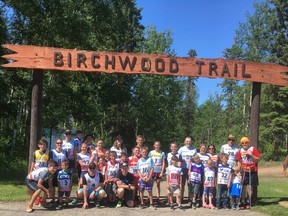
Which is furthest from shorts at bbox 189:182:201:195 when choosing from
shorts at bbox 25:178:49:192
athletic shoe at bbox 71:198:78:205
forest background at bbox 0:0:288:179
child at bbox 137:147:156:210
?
forest background at bbox 0:0:288:179

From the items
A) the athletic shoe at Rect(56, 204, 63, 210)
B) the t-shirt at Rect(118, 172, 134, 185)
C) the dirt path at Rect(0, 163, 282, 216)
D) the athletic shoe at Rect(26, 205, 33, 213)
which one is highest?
the t-shirt at Rect(118, 172, 134, 185)

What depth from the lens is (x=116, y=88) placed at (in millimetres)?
26094

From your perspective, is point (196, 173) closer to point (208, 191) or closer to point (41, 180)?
point (208, 191)

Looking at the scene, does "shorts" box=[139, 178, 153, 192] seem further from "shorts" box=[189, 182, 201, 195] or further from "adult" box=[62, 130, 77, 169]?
"adult" box=[62, 130, 77, 169]

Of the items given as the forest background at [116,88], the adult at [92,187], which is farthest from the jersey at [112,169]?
the forest background at [116,88]

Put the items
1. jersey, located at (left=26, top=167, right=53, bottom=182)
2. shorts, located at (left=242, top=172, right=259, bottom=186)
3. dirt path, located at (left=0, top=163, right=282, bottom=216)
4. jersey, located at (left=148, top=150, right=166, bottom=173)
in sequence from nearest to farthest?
dirt path, located at (left=0, top=163, right=282, bottom=216) < jersey, located at (left=26, top=167, right=53, bottom=182) < shorts, located at (left=242, top=172, right=259, bottom=186) < jersey, located at (left=148, top=150, right=166, bottom=173)

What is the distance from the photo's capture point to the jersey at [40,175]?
930 cm

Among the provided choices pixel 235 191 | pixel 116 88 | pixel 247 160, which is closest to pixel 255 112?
pixel 247 160

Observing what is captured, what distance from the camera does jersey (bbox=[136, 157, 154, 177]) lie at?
9812 mm

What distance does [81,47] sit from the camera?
799 inches

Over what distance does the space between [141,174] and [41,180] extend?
7.95 ft

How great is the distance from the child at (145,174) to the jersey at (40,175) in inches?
86.7

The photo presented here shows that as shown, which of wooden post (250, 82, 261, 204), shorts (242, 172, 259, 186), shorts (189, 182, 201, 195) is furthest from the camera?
wooden post (250, 82, 261, 204)

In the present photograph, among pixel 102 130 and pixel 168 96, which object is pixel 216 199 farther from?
pixel 168 96
